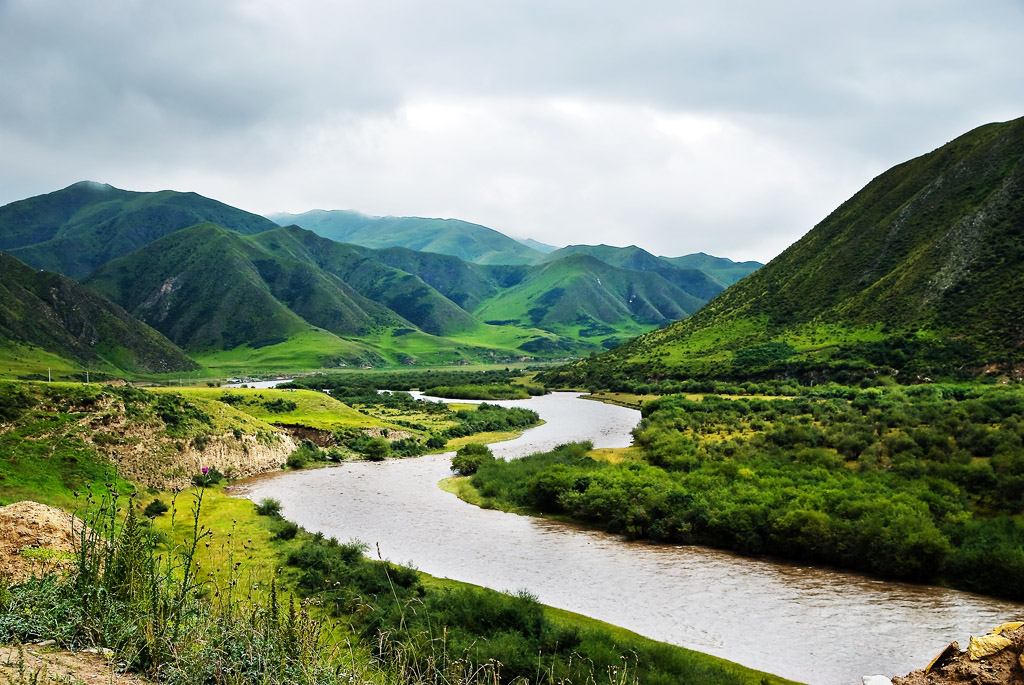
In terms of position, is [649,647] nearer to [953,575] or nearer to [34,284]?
[953,575]

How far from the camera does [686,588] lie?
31062 millimetres

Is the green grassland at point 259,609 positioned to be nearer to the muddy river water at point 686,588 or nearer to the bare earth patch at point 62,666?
the bare earth patch at point 62,666

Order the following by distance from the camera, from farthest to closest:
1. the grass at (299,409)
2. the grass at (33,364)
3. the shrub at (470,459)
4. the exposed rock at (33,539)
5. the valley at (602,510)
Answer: the grass at (33,364) → the grass at (299,409) → the shrub at (470,459) → the exposed rock at (33,539) → the valley at (602,510)

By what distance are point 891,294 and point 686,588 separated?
94069 mm

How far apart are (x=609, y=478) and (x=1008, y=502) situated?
23652 mm

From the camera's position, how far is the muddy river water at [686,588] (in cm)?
2409

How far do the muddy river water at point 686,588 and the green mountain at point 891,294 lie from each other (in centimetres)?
6123

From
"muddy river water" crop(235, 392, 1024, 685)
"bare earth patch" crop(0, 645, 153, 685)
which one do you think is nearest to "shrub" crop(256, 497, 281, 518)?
"muddy river water" crop(235, 392, 1024, 685)

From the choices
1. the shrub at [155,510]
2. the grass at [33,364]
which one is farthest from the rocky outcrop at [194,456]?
the grass at [33,364]

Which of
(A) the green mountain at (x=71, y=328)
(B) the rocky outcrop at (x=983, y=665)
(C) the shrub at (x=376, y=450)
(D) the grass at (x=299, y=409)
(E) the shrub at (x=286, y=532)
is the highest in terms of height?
(A) the green mountain at (x=71, y=328)

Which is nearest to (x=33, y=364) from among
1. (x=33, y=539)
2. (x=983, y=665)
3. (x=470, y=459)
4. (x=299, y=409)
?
(x=299, y=409)

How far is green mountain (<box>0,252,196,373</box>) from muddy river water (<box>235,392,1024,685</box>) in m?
120

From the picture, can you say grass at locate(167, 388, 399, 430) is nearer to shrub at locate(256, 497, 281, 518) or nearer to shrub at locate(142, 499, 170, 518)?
shrub at locate(256, 497, 281, 518)

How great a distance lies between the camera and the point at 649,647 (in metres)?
21.6
